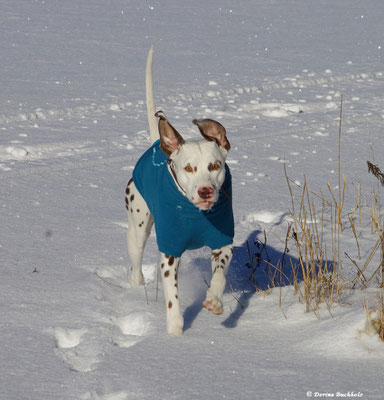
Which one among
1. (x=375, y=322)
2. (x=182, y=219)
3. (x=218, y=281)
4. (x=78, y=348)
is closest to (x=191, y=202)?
(x=182, y=219)

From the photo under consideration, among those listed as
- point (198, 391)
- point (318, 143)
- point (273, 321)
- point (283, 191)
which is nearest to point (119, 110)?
point (318, 143)

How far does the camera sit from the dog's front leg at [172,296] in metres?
3.54

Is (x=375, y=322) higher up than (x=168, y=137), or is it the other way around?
(x=168, y=137)

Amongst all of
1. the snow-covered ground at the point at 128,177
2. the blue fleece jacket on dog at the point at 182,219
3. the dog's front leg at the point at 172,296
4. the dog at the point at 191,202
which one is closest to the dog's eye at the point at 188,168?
the dog at the point at 191,202

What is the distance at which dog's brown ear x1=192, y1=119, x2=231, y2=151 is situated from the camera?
3.54 meters

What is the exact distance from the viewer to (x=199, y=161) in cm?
341

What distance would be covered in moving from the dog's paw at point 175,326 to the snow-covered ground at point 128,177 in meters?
0.07

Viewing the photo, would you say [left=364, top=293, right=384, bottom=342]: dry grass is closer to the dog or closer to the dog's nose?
the dog

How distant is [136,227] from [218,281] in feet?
2.72

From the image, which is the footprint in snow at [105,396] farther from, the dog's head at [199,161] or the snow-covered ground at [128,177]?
the dog's head at [199,161]

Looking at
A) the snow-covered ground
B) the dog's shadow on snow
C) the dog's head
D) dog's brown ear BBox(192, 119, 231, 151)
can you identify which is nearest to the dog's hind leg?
the snow-covered ground

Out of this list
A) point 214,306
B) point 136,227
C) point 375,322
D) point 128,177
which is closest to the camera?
point 375,322

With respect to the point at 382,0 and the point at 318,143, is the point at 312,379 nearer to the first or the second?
the point at 318,143

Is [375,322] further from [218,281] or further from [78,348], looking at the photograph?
[78,348]
